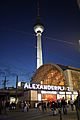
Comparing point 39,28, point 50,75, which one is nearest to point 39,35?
point 39,28

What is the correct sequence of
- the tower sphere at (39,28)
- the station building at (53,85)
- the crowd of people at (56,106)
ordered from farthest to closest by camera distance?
the tower sphere at (39,28), the station building at (53,85), the crowd of people at (56,106)

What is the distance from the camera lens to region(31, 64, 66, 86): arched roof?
65000 millimetres

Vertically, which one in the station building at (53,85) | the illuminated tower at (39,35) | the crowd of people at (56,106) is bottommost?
the crowd of people at (56,106)

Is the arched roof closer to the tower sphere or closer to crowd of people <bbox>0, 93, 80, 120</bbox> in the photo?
crowd of people <bbox>0, 93, 80, 120</bbox>

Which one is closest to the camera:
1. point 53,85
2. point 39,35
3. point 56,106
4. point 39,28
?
point 56,106

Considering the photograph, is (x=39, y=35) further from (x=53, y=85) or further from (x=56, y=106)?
(x=56, y=106)

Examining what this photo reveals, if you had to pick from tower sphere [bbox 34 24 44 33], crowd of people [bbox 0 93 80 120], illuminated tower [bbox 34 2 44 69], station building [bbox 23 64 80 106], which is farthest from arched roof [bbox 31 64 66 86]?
tower sphere [bbox 34 24 44 33]

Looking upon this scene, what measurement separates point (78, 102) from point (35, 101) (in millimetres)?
39510

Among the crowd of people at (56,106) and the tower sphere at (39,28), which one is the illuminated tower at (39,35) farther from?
the crowd of people at (56,106)

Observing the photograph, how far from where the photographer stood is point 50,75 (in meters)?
71.5

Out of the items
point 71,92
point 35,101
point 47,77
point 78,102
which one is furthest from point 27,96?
point 78,102

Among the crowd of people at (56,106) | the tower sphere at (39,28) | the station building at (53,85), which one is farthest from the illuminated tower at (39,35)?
the crowd of people at (56,106)

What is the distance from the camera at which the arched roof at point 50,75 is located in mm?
65000

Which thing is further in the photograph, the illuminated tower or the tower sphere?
the tower sphere
